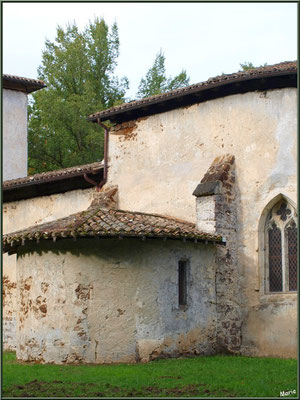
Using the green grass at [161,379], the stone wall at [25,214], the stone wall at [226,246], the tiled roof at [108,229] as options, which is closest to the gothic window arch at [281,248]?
the stone wall at [226,246]

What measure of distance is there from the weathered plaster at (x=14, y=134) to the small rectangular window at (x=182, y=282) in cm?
1273

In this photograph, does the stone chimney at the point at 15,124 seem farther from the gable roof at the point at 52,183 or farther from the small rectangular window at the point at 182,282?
the small rectangular window at the point at 182,282

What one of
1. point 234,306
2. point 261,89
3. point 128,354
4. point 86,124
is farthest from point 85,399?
point 86,124

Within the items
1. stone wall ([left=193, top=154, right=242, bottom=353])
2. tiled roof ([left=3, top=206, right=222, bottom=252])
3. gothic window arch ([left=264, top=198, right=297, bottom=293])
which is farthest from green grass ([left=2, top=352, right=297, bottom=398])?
tiled roof ([left=3, top=206, right=222, bottom=252])

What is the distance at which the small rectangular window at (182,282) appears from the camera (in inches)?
566

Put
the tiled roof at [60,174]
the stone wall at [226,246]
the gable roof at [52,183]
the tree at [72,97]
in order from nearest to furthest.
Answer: the stone wall at [226,246] → the tiled roof at [60,174] → the gable roof at [52,183] → the tree at [72,97]

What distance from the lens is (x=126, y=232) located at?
1315cm

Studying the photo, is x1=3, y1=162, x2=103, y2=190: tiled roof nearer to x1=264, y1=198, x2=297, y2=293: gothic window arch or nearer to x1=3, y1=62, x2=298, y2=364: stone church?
x1=3, y1=62, x2=298, y2=364: stone church

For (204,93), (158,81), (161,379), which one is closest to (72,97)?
(158,81)

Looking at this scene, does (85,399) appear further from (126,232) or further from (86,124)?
(86,124)

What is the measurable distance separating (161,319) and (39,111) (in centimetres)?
2139

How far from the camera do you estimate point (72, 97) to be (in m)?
32.3

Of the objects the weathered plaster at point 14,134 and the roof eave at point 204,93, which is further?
the weathered plaster at point 14,134

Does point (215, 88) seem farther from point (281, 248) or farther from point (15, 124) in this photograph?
point (15, 124)
